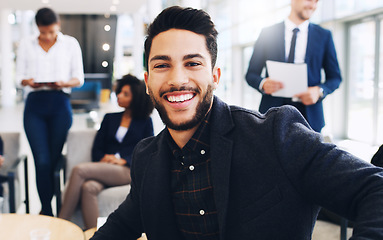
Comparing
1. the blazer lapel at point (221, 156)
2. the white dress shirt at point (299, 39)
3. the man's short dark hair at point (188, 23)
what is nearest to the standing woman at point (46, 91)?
the white dress shirt at point (299, 39)

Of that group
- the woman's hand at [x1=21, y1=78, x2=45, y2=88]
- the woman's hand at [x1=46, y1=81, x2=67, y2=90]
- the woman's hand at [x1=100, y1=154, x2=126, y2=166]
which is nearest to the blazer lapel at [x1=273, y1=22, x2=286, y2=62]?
the woman's hand at [x1=100, y1=154, x2=126, y2=166]

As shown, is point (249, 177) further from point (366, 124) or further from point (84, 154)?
point (366, 124)

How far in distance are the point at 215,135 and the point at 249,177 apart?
0.55 feet

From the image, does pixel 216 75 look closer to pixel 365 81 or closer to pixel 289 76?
pixel 289 76

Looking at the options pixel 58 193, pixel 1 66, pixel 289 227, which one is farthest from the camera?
pixel 1 66

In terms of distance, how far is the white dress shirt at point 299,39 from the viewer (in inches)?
93.0

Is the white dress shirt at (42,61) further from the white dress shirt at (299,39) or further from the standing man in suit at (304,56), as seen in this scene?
the white dress shirt at (299,39)

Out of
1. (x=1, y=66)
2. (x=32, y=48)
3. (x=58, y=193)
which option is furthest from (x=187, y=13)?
(x=1, y=66)

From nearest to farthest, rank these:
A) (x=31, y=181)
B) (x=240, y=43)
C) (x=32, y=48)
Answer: (x=32, y=48), (x=31, y=181), (x=240, y=43)

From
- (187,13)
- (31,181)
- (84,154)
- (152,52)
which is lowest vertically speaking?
(31,181)

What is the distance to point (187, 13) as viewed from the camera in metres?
1.15

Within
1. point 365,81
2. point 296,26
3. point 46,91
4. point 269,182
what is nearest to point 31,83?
point 46,91

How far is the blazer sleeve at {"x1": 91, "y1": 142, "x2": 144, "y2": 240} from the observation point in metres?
1.27

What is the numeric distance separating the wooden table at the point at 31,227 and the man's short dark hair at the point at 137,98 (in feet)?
4.65
